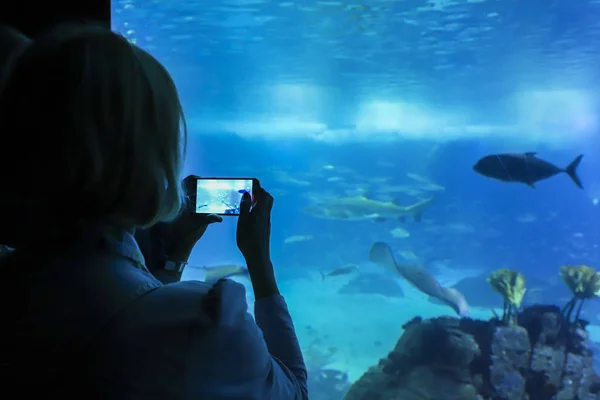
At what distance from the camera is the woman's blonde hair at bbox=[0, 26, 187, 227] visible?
703mm

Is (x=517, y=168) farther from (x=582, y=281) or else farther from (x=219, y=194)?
(x=219, y=194)

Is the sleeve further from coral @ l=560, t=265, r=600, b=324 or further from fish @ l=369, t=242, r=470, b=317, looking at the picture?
fish @ l=369, t=242, r=470, b=317

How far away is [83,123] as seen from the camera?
0.70 metres

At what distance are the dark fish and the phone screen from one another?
5.05 meters

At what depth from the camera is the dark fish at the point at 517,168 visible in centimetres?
573

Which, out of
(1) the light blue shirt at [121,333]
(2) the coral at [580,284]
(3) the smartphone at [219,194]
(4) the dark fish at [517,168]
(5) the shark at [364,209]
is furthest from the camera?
(5) the shark at [364,209]

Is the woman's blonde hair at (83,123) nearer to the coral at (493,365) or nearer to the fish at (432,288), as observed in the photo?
the coral at (493,365)

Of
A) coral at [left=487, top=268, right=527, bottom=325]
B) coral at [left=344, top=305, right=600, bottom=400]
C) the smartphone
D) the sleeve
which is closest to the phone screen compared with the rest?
the smartphone

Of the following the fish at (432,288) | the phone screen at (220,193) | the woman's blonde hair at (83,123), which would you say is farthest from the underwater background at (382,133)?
the woman's blonde hair at (83,123)

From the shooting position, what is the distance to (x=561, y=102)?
1599 cm

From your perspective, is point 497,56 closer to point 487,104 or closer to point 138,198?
point 487,104

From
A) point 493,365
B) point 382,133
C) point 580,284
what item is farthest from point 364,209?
point 382,133

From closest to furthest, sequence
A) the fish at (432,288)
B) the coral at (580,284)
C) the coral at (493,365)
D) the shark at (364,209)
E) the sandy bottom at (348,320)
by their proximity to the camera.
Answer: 1. the coral at (493,365)
2. the coral at (580,284)
3. the fish at (432,288)
4. the sandy bottom at (348,320)
5. the shark at (364,209)

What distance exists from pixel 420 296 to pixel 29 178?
15.0 m
